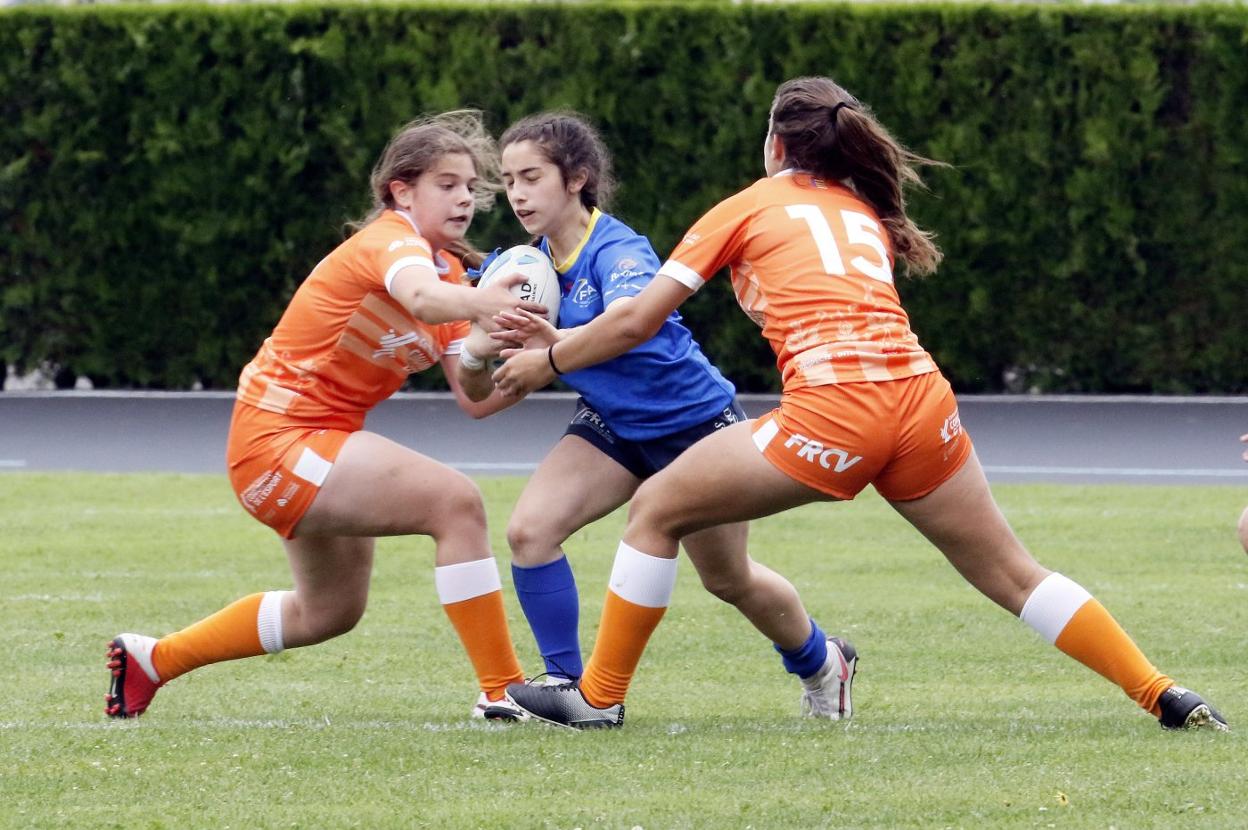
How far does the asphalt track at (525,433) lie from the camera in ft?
43.4

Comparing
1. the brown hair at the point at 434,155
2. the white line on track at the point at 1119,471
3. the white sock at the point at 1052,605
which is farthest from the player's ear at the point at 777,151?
the white line on track at the point at 1119,471

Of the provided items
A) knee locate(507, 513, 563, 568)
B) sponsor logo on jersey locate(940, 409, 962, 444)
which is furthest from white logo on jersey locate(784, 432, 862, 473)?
knee locate(507, 513, 563, 568)

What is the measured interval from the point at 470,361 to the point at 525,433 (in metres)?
9.53

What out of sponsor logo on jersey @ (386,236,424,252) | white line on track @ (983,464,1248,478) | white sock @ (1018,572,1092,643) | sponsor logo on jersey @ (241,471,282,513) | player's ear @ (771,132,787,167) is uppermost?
player's ear @ (771,132,787,167)

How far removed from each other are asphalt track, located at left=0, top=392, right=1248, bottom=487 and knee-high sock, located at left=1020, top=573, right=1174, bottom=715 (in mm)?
7426

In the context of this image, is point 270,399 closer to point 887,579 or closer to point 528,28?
point 887,579

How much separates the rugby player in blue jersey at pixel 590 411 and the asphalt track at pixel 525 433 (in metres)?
7.09

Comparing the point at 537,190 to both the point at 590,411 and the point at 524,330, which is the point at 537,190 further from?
the point at 590,411

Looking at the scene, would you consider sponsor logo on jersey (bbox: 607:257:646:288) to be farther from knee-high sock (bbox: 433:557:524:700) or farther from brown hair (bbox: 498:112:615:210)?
knee-high sock (bbox: 433:557:524:700)

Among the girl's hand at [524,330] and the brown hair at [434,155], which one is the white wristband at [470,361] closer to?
the girl's hand at [524,330]

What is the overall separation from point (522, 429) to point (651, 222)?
2.42 meters

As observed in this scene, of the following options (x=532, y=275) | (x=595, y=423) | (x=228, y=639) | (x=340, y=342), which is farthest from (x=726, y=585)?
(x=228, y=639)

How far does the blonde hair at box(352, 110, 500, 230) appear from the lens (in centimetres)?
582

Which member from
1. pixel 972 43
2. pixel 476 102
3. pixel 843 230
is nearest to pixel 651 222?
pixel 476 102
